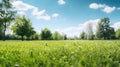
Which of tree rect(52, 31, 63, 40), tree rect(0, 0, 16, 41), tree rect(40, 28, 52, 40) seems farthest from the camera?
tree rect(52, 31, 63, 40)

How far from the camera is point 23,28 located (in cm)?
6669

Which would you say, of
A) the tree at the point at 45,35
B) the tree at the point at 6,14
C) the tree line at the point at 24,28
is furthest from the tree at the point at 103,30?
the tree at the point at 6,14

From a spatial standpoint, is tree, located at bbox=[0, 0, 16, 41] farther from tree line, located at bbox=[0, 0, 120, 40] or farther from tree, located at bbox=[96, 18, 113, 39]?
tree, located at bbox=[96, 18, 113, 39]

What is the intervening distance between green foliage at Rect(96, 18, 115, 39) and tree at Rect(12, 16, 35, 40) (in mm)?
41830

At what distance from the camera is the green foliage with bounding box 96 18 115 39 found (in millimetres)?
99625

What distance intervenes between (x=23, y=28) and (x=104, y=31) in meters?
48.5

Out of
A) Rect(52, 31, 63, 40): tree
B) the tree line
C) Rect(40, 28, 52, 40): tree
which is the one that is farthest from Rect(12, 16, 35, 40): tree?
Rect(52, 31, 63, 40): tree

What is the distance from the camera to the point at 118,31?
354 ft

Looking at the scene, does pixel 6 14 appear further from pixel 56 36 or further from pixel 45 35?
pixel 56 36

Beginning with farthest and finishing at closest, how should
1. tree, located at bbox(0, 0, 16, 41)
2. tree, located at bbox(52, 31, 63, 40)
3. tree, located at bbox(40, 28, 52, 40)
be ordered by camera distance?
tree, located at bbox(52, 31, 63, 40) < tree, located at bbox(40, 28, 52, 40) < tree, located at bbox(0, 0, 16, 41)

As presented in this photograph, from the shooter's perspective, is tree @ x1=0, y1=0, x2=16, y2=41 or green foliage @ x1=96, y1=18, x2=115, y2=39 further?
green foliage @ x1=96, y1=18, x2=115, y2=39

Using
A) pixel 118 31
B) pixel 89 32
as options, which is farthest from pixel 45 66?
pixel 89 32

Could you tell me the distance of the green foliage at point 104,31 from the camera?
99.6 meters

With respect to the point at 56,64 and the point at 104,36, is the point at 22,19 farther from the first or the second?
the point at 56,64
